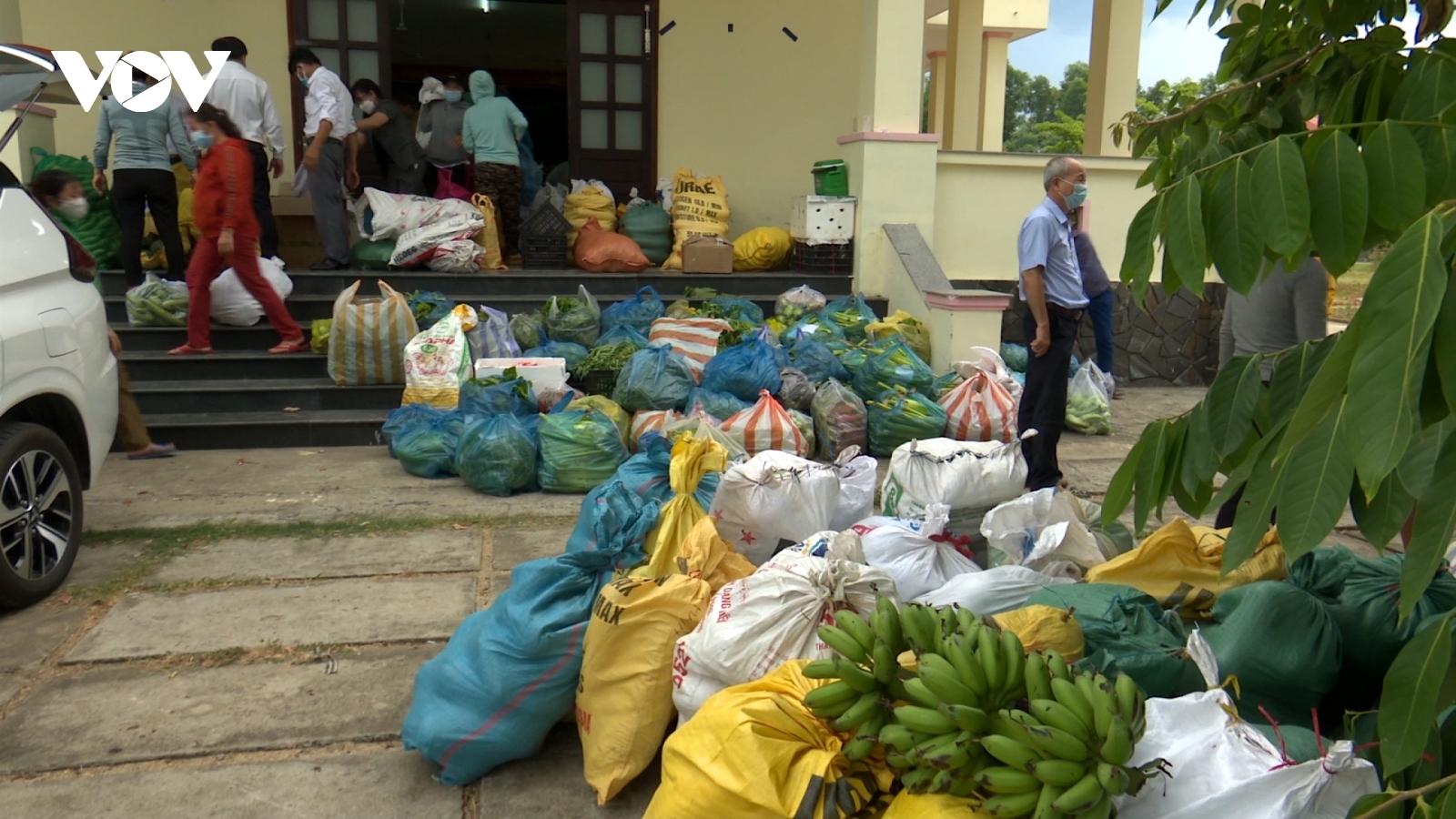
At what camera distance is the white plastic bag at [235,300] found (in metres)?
8.09

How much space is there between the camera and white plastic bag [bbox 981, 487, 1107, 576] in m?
3.78

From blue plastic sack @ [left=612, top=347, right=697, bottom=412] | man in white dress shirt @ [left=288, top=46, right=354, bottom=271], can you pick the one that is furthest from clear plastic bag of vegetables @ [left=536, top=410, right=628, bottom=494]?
man in white dress shirt @ [left=288, top=46, right=354, bottom=271]

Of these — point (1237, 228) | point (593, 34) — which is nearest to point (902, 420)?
point (1237, 228)

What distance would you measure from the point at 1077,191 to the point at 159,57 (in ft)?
27.3

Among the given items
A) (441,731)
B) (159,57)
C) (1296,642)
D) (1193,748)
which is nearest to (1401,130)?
(1193,748)

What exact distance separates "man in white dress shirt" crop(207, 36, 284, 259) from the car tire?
4.35m

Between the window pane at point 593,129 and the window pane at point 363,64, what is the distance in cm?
206

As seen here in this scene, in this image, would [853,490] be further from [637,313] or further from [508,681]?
[637,313]

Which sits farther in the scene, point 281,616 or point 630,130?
point 630,130

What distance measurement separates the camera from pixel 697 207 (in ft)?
34.2

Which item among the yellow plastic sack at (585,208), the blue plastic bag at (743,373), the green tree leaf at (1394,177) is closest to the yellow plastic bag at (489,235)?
the yellow plastic sack at (585,208)

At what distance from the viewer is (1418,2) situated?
214cm

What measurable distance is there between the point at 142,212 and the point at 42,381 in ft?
14.3

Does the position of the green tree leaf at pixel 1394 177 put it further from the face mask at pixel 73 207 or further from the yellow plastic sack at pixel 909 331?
the yellow plastic sack at pixel 909 331
